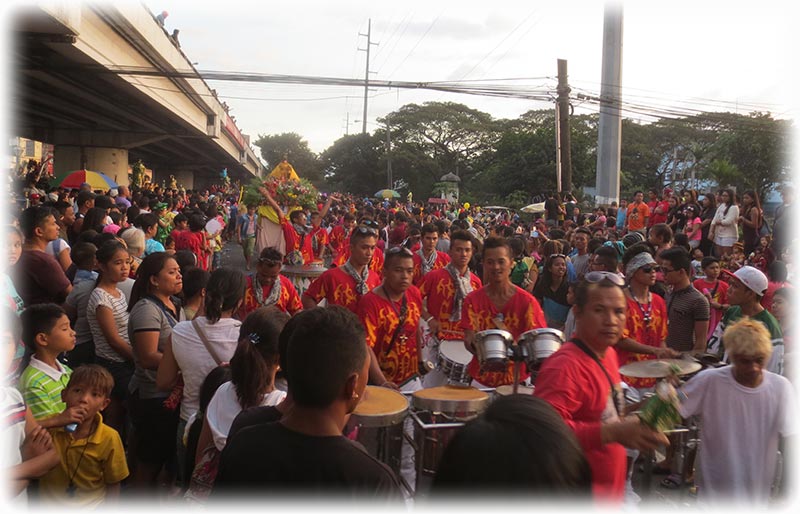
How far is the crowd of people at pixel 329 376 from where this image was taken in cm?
206

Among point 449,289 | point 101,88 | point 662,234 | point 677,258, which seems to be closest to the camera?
point 677,258

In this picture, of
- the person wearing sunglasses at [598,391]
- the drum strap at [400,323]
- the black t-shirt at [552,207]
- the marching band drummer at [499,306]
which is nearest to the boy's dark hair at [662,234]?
the marching band drummer at [499,306]

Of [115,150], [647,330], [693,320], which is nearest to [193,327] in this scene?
[647,330]

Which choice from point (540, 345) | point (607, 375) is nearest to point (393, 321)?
point (540, 345)

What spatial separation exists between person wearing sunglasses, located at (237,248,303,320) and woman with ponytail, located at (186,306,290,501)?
2.71 meters

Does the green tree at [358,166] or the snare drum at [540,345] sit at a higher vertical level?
the green tree at [358,166]

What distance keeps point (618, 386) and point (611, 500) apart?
1.87 ft

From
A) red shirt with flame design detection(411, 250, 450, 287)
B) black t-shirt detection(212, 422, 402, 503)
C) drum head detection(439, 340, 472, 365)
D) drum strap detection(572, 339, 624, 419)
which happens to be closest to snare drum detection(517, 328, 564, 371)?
drum strap detection(572, 339, 624, 419)

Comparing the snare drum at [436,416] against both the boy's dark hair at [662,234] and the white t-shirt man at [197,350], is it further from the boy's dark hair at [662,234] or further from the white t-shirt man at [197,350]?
the boy's dark hair at [662,234]

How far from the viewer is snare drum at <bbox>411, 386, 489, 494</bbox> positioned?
384 centimetres

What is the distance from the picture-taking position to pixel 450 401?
12.6 ft

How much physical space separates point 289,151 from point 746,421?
106208mm

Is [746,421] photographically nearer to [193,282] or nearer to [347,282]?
[347,282]

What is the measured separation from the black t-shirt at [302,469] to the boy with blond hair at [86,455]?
2.03m
